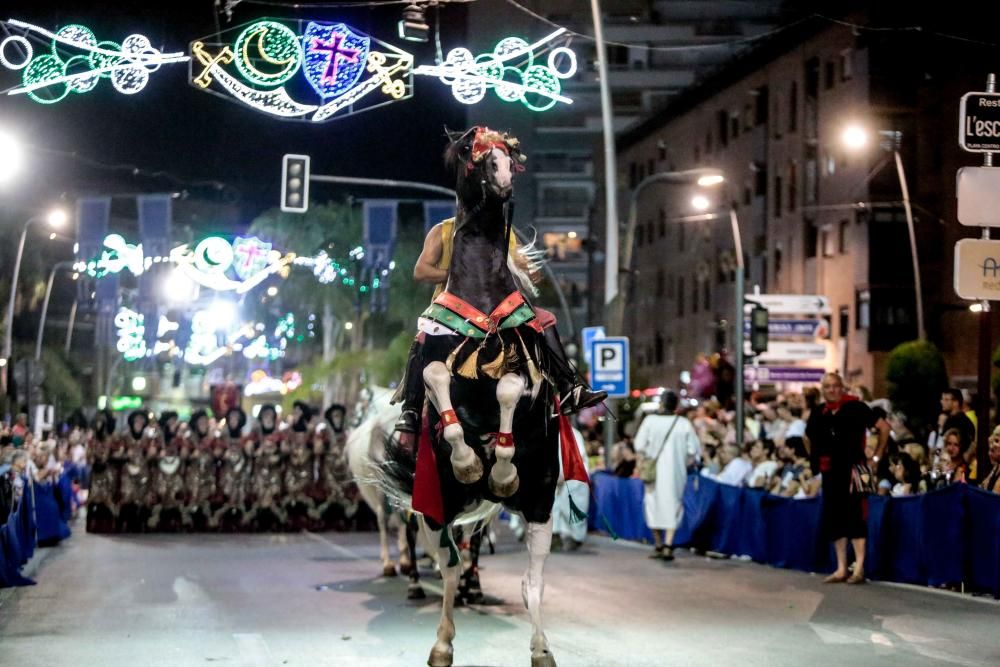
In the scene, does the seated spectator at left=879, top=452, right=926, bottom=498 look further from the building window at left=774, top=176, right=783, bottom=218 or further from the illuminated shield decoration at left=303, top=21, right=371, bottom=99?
the building window at left=774, top=176, right=783, bottom=218

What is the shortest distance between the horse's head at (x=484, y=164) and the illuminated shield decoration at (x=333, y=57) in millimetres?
7853

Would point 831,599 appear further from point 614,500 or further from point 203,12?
point 203,12

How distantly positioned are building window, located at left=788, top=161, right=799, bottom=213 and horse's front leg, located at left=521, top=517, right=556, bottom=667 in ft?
175

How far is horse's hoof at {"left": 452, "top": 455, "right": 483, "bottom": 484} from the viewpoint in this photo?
8969mm

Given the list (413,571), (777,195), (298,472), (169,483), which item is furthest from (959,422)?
(777,195)

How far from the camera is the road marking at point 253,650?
990 centimetres

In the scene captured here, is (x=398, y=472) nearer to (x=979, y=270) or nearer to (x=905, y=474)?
(x=979, y=270)

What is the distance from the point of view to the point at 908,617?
12281 mm

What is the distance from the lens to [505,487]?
9070mm

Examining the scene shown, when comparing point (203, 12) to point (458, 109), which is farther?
point (458, 109)

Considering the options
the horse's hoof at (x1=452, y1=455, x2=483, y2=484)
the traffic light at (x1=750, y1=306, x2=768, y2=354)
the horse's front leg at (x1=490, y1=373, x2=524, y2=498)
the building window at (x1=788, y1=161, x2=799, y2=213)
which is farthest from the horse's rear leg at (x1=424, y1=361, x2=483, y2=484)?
the building window at (x1=788, y1=161, x2=799, y2=213)

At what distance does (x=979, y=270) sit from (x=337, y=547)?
9795 millimetres

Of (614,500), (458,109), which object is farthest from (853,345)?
(614,500)

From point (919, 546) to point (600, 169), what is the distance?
→ 3297 inches
